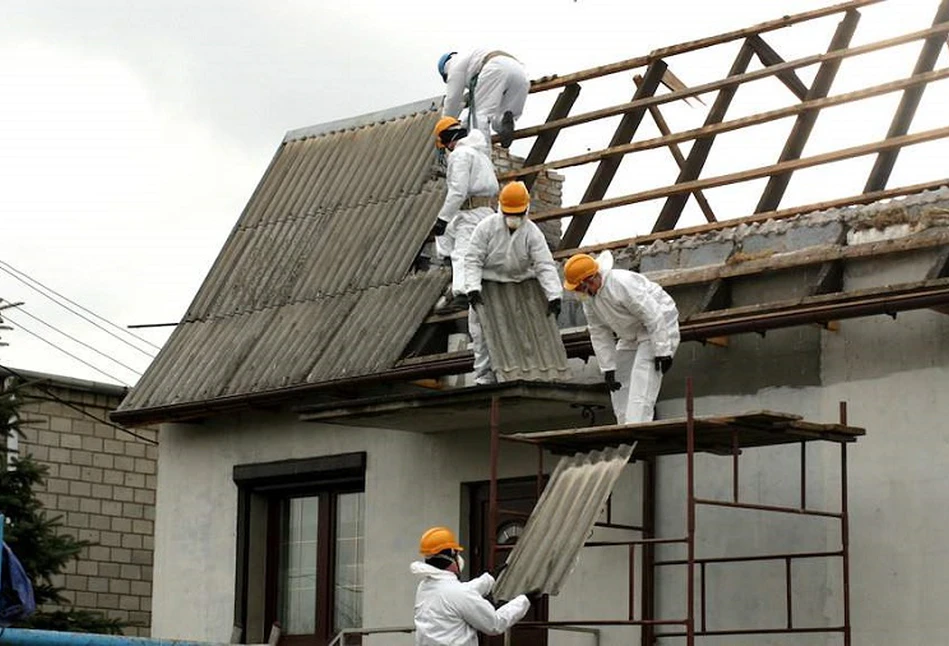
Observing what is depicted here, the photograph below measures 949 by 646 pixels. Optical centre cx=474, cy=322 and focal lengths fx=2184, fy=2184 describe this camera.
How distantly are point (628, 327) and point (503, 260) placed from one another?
5.11 feet

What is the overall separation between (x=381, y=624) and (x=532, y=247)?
13.1 ft

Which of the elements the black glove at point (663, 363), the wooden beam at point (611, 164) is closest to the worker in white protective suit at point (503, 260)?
the black glove at point (663, 363)

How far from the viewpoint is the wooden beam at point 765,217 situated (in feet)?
51.9

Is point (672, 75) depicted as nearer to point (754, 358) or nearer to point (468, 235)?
point (468, 235)

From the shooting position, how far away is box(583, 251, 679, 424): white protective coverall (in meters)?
15.7

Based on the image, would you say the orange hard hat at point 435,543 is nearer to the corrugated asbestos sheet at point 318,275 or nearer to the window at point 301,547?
the corrugated asbestos sheet at point 318,275

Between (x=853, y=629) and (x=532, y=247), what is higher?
(x=532, y=247)

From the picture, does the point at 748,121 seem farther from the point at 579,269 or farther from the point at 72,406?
the point at 72,406

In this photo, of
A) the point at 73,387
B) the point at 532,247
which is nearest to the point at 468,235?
the point at 532,247

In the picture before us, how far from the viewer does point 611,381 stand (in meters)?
16.0

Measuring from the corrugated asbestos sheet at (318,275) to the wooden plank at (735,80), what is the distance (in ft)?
4.73

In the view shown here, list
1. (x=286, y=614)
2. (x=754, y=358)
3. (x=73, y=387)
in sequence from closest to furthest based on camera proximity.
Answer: (x=754, y=358), (x=286, y=614), (x=73, y=387)

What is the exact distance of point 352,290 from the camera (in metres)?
20.4

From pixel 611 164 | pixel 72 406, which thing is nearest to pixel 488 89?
pixel 611 164
